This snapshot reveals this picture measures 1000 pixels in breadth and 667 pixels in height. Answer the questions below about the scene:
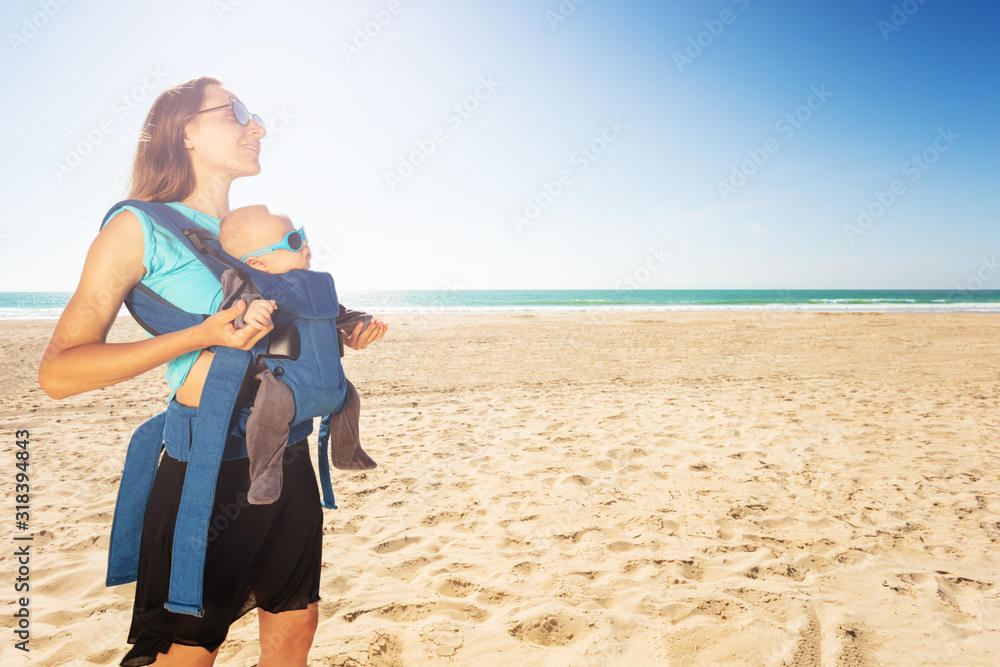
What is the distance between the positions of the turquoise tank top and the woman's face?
20cm

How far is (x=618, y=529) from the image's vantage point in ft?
12.4

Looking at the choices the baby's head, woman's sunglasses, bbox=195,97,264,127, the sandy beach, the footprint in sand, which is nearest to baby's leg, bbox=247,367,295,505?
the baby's head

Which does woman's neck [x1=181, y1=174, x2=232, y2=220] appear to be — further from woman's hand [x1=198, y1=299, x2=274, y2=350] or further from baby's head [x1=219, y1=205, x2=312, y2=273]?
woman's hand [x1=198, y1=299, x2=274, y2=350]

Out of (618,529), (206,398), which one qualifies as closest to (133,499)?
(206,398)

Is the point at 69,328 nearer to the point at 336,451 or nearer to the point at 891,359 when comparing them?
the point at 336,451

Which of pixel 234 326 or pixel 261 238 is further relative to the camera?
pixel 261 238

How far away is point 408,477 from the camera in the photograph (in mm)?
4828

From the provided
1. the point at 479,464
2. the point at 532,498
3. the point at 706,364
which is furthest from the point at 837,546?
the point at 706,364

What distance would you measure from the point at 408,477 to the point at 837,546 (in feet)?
11.3


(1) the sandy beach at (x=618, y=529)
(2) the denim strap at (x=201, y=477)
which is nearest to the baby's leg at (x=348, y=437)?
(2) the denim strap at (x=201, y=477)

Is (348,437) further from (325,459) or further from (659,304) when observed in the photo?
(659,304)

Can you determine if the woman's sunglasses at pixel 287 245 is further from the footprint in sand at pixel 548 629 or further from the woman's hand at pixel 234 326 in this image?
the footprint in sand at pixel 548 629

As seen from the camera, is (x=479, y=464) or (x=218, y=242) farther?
(x=479, y=464)

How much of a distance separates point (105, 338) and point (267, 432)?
415 millimetres
